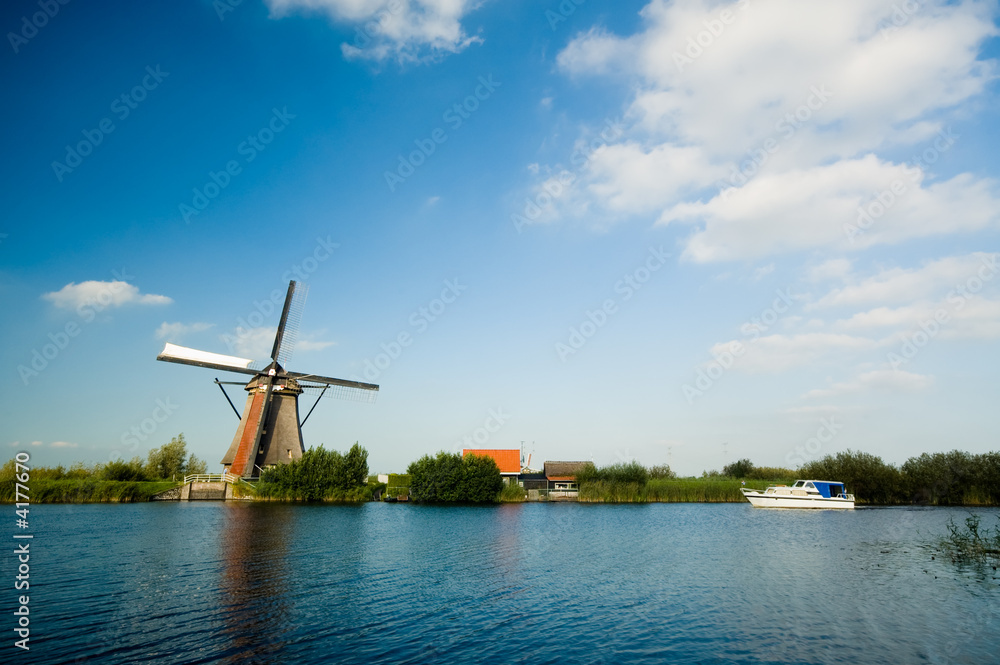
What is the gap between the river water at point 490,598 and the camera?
11695 mm

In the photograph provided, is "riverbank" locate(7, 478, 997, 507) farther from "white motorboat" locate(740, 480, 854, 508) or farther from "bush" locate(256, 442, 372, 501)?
"white motorboat" locate(740, 480, 854, 508)

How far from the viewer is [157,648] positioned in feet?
36.6

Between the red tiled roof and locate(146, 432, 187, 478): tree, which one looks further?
the red tiled roof

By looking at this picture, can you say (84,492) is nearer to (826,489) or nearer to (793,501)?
(793,501)

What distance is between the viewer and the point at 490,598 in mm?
16375

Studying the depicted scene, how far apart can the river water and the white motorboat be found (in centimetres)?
2810

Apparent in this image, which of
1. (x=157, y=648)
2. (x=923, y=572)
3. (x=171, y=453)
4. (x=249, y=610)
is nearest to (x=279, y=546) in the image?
(x=249, y=610)

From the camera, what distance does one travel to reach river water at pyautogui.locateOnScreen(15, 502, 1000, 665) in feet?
38.4

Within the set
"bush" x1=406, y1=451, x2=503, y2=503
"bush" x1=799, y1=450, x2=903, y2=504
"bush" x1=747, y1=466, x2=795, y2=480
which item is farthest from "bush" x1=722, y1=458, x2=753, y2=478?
"bush" x1=406, y1=451, x2=503, y2=503

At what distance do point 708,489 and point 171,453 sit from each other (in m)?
63.5

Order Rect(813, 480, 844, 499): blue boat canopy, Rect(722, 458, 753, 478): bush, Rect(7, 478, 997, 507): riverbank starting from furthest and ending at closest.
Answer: Rect(722, 458, 753, 478): bush → Rect(813, 480, 844, 499): blue boat canopy → Rect(7, 478, 997, 507): riverbank

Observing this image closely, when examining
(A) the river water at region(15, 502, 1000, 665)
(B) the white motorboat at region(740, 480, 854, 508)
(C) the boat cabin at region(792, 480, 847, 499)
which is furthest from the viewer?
(C) the boat cabin at region(792, 480, 847, 499)

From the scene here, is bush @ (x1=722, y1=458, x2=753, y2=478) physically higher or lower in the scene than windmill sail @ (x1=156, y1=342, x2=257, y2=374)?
lower

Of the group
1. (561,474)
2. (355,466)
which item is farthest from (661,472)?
(355,466)
